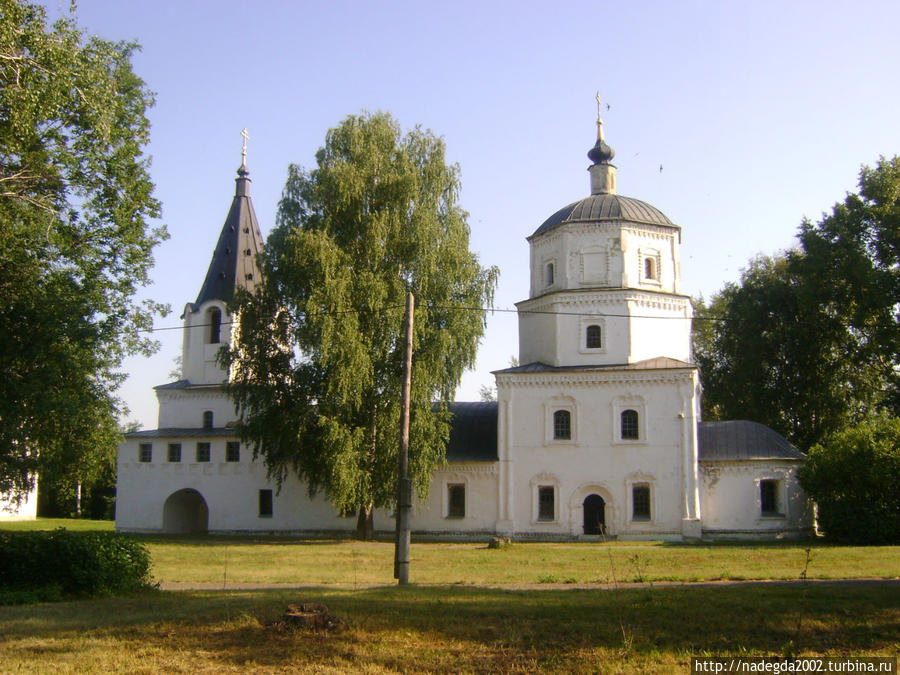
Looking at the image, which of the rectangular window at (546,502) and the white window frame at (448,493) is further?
the white window frame at (448,493)

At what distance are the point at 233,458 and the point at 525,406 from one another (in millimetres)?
13946

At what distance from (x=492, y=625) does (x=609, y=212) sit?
2503 cm

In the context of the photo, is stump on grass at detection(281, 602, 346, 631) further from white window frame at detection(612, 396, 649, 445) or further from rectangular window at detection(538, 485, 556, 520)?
white window frame at detection(612, 396, 649, 445)

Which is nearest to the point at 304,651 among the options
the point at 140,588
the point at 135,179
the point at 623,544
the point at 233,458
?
the point at 140,588

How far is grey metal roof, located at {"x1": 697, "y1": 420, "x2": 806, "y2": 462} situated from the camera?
101ft

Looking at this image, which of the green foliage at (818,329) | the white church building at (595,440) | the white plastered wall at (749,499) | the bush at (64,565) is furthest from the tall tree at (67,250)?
the green foliage at (818,329)

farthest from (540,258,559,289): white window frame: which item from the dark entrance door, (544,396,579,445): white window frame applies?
the dark entrance door

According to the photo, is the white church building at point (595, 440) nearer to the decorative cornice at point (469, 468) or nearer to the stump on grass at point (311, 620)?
the decorative cornice at point (469, 468)

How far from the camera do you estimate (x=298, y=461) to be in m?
29.6

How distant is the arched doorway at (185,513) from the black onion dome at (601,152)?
24035 millimetres

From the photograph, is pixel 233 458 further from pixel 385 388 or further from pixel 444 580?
pixel 444 580

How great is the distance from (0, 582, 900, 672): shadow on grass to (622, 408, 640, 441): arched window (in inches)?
696

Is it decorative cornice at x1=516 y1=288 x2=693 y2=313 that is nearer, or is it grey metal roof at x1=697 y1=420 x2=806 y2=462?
grey metal roof at x1=697 y1=420 x2=806 y2=462

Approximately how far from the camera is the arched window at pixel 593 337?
32.2 m
